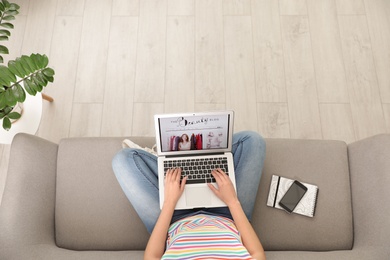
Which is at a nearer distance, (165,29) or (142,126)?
(142,126)

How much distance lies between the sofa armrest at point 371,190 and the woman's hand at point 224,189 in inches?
20.9

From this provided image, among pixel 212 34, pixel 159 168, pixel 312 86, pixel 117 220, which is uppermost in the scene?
pixel 212 34

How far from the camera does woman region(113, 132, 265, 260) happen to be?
117 centimetres

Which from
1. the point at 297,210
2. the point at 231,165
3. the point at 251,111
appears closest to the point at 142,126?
the point at 251,111

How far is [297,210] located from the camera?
4.67 feet

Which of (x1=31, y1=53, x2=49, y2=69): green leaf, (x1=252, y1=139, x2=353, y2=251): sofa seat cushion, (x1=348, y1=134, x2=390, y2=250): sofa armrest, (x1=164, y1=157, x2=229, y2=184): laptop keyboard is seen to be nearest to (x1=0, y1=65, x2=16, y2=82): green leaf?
(x1=31, y1=53, x2=49, y2=69): green leaf

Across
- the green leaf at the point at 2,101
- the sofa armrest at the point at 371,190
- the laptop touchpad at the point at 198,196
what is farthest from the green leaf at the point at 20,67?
the sofa armrest at the point at 371,190

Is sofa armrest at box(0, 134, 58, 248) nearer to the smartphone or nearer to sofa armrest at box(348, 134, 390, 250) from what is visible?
the smartphone

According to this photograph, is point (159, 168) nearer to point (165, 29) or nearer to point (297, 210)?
point (297, 210)

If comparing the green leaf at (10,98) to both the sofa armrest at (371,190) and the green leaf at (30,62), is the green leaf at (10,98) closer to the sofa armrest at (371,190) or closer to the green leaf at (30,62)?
the green leaf at (30,62)

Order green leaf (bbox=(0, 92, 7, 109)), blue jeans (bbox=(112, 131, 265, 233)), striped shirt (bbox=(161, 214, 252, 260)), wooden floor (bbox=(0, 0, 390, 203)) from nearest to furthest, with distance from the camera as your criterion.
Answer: striped shirt (bbox=(161, 214, 252, 260)) < green leaf (bbox=(0, 92, 7, 109)) < blue jeans (bbox=(112, 131, 265, 233)) < wooden floor (bbox=(0, 0, 390, 203))

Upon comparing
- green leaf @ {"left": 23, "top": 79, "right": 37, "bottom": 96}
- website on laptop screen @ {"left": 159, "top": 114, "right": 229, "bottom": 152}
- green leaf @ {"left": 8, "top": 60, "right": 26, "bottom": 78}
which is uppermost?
green leaf @ {"left": 8, "top": 60, "right": 26, "bottom": 78}

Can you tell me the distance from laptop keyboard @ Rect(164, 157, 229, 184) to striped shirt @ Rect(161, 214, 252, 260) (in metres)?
0.15

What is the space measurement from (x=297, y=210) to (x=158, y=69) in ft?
4.02
